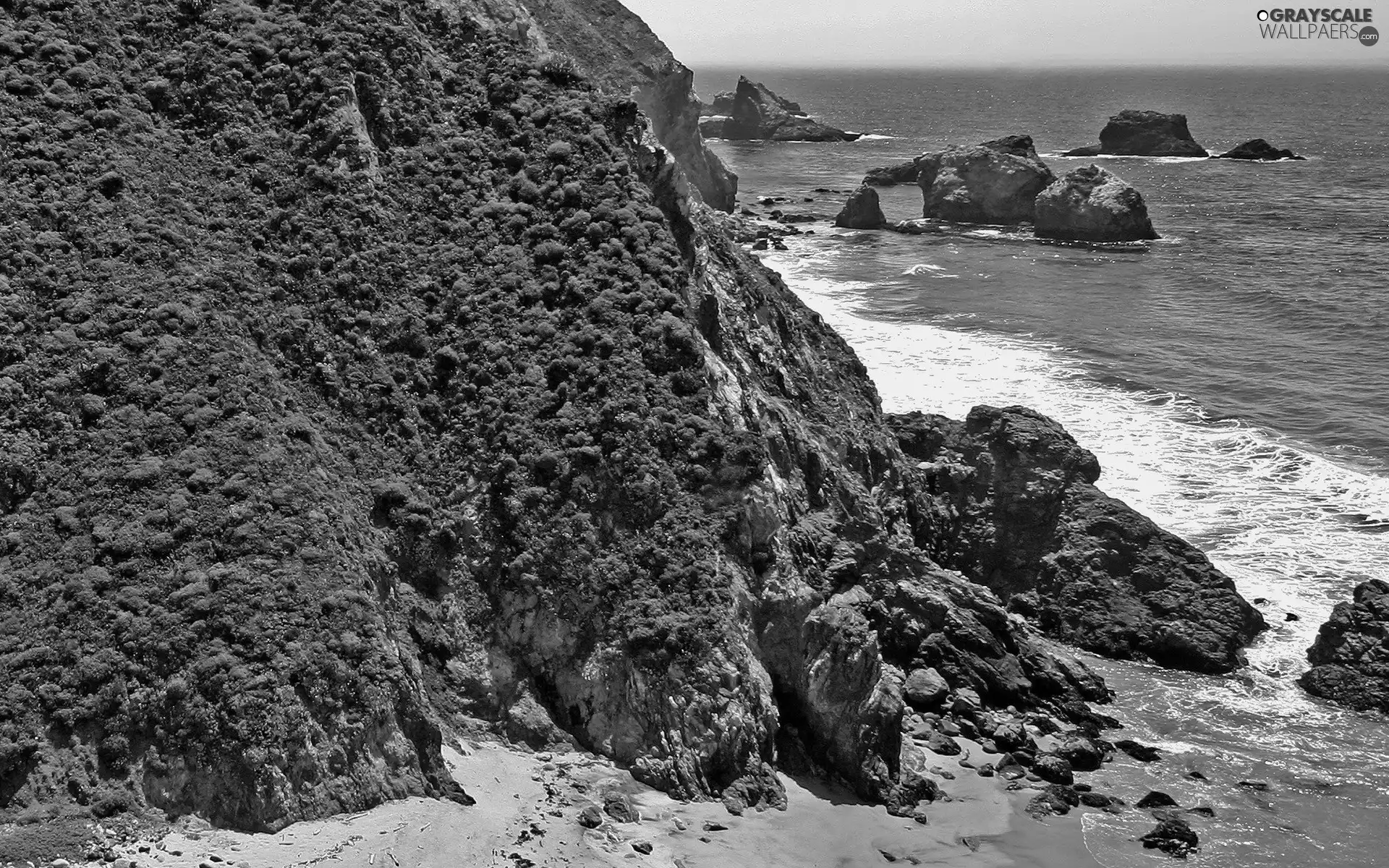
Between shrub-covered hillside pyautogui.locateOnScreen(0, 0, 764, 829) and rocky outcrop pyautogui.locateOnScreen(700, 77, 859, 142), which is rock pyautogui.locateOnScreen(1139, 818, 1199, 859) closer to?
shrub-covered hillside pyautogui.locateOnScreen(0, 0, 764, 829)

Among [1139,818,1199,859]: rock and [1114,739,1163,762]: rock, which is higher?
[1114,739,1163,762]: rock

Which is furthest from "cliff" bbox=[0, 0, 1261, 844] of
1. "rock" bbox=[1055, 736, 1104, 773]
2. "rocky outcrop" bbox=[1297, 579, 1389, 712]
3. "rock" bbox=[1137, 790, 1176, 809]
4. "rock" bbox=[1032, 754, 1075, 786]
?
"rocky outcrop" bbox=[1297, 579, 1389, 712]

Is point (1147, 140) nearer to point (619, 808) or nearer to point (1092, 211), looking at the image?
point (1092, 211)

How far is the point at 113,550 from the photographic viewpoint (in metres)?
20.8

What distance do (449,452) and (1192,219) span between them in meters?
78.9

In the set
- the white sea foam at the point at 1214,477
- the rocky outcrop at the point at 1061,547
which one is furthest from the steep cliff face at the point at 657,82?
the rocky outcrop at the point at 1061,547

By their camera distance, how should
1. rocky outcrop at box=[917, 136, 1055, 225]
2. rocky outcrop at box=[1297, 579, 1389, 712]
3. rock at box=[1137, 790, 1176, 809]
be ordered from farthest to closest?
rocky outcrop at box=[917, 136, 1055, 225]
rocky outcrop at box=[1297, 579, 1389, 712]
rock at box=[1137, 790, 1176, 809]

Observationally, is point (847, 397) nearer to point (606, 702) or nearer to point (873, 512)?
point (873, 512)

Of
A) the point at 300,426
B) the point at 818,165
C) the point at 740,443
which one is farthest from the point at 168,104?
the point at 818,165

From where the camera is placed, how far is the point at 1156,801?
25.7 meters

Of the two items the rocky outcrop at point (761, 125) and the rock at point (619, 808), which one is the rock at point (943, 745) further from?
the rocky outcrop at point (761, 125)

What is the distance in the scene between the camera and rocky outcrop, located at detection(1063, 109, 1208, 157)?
417 ft

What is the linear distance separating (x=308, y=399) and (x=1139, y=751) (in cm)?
1842

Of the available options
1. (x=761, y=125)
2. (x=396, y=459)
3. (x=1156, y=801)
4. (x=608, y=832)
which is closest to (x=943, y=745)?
(x=1156, y=801)
